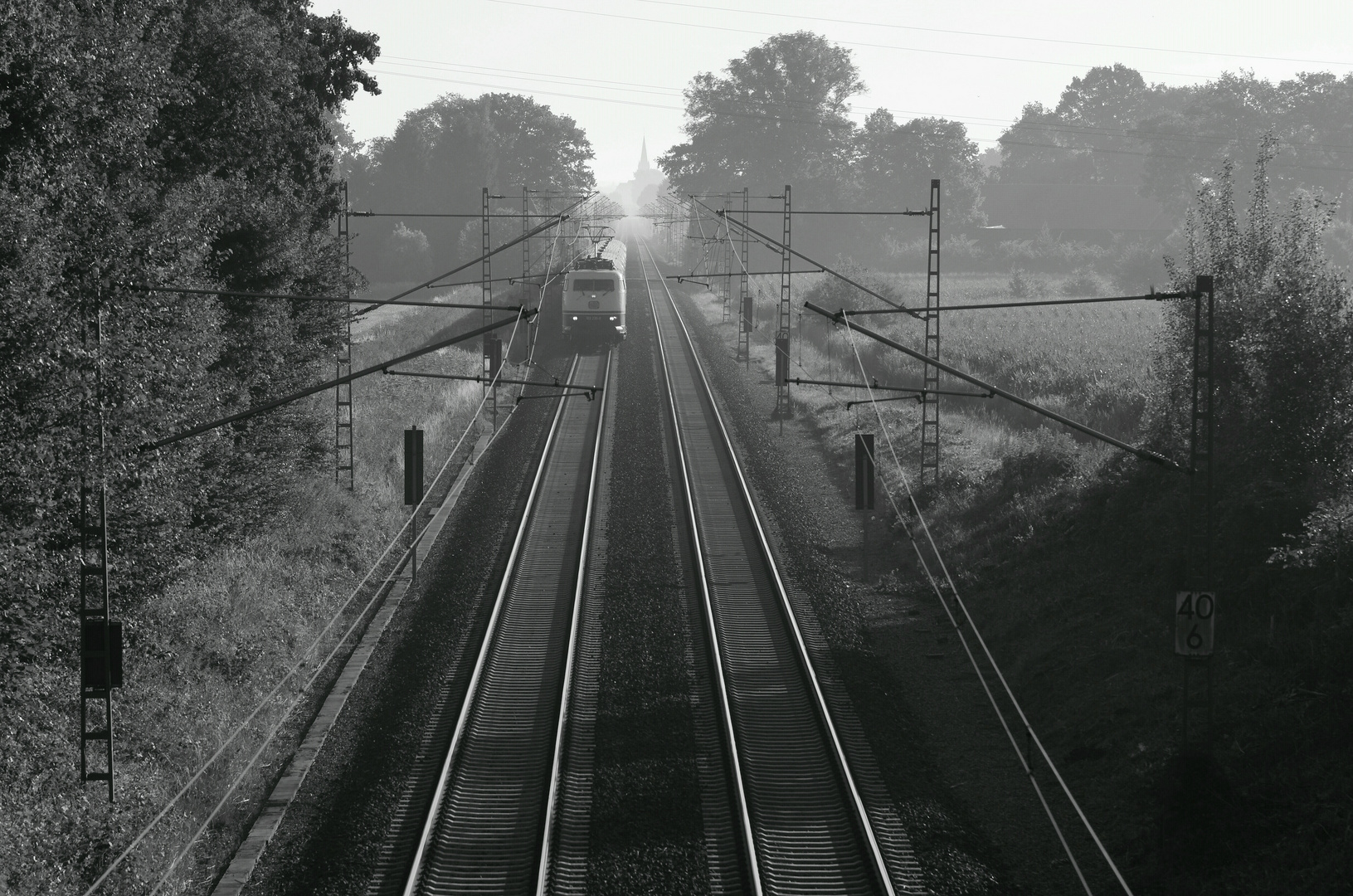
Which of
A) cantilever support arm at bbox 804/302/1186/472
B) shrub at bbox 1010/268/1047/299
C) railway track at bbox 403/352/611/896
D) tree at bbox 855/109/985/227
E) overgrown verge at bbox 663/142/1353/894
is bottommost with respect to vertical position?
railway track at bbox 403/352/611/896

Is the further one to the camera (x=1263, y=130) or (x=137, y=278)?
(x=1263, y=130)

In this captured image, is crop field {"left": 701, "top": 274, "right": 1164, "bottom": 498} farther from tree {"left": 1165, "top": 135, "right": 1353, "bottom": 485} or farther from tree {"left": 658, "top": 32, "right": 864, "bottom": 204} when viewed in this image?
tree {"left": 658, "top": 32, "right": 864, "bottom": 204}

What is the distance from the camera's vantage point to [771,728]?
51.8 ft

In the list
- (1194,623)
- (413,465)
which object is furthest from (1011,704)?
(413,465)

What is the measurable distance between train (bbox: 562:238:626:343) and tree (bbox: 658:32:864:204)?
183 feet

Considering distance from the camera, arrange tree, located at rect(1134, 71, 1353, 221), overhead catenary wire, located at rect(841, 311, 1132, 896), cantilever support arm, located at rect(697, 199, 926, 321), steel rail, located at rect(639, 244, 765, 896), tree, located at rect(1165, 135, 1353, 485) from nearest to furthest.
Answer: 1. overhead catenary wire, located at rect(841, 311, 1132, 896)
2. steel rail, located at rect(639, 244, 765, 896)
3. tree, located at rect(1165, 135, 1353, 485)
4. cantilever support arm, located at rect(697, 199, 926, 321)
5. tree, located at rect(1134, 71, 1353, 221)

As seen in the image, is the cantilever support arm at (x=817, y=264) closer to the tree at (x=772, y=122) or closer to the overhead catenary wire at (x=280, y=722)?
the overhead catenary wire at (x=280, y=722)

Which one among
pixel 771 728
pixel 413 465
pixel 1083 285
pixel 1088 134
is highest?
pixel 1088 134

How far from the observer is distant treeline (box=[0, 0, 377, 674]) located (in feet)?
44.6

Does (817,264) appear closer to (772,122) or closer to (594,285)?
(594,285)

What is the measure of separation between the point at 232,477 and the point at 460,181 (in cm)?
8101

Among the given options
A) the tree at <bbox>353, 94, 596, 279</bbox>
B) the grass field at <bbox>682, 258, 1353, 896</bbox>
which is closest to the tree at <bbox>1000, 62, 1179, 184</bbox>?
the tree at <bbox>353, 94, 596, 279</bbox>

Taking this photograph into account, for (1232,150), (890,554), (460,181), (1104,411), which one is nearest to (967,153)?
(1232,150)

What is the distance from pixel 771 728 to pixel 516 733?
11.1ft
